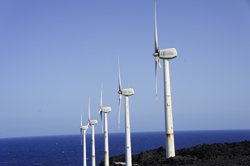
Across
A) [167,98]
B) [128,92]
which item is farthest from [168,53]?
[128,92]

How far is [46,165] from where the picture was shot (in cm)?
15712

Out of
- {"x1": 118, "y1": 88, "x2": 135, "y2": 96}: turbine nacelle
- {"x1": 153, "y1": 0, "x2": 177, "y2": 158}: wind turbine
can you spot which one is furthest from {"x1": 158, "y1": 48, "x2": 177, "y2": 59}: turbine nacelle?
{"x1": 118, "y1": 88, "x2": 135, "y2": 96}: turbine nacelle

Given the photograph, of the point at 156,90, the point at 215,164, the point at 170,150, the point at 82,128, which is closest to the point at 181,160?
the point at 170,150

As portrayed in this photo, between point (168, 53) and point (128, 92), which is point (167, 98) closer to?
point (168, 53)

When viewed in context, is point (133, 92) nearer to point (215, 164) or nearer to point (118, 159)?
point (215, 164)

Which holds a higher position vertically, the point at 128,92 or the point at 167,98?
the point at 128,92

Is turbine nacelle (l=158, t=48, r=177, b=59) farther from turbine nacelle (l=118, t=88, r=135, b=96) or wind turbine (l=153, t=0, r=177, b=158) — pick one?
turbine nacelle (l=118, t=88, r=135, b=96)

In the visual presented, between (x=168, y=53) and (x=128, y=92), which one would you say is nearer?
(x=168, y=53)

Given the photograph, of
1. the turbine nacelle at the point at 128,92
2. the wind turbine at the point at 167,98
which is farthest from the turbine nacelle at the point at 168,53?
the turbine nacelle at the point at 128,92

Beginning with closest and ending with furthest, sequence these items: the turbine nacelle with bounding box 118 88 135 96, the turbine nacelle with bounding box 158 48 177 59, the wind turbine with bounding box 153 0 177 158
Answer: the wind turbine with bounding box 153 0 177 158 → the turbine nacelle with bounding box 158 48 177 59 → the turbine nacelle with bounding box 118 88 135 96

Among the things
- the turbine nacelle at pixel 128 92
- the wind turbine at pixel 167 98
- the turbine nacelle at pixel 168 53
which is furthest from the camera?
the turbine nacelle at pixel 128 92

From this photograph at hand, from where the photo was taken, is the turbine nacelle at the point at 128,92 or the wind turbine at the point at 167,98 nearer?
the wind turbine at the point at 167,98

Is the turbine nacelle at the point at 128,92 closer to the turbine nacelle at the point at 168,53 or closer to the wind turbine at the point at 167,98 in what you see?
the wind turbine at the point at 167,98

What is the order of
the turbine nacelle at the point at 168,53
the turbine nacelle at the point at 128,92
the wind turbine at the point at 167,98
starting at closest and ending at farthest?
the wind turbine at the point at 167,98 → the turbine nacelle at the point at 168,53 → the turbine nacelle at the point at 128,92
